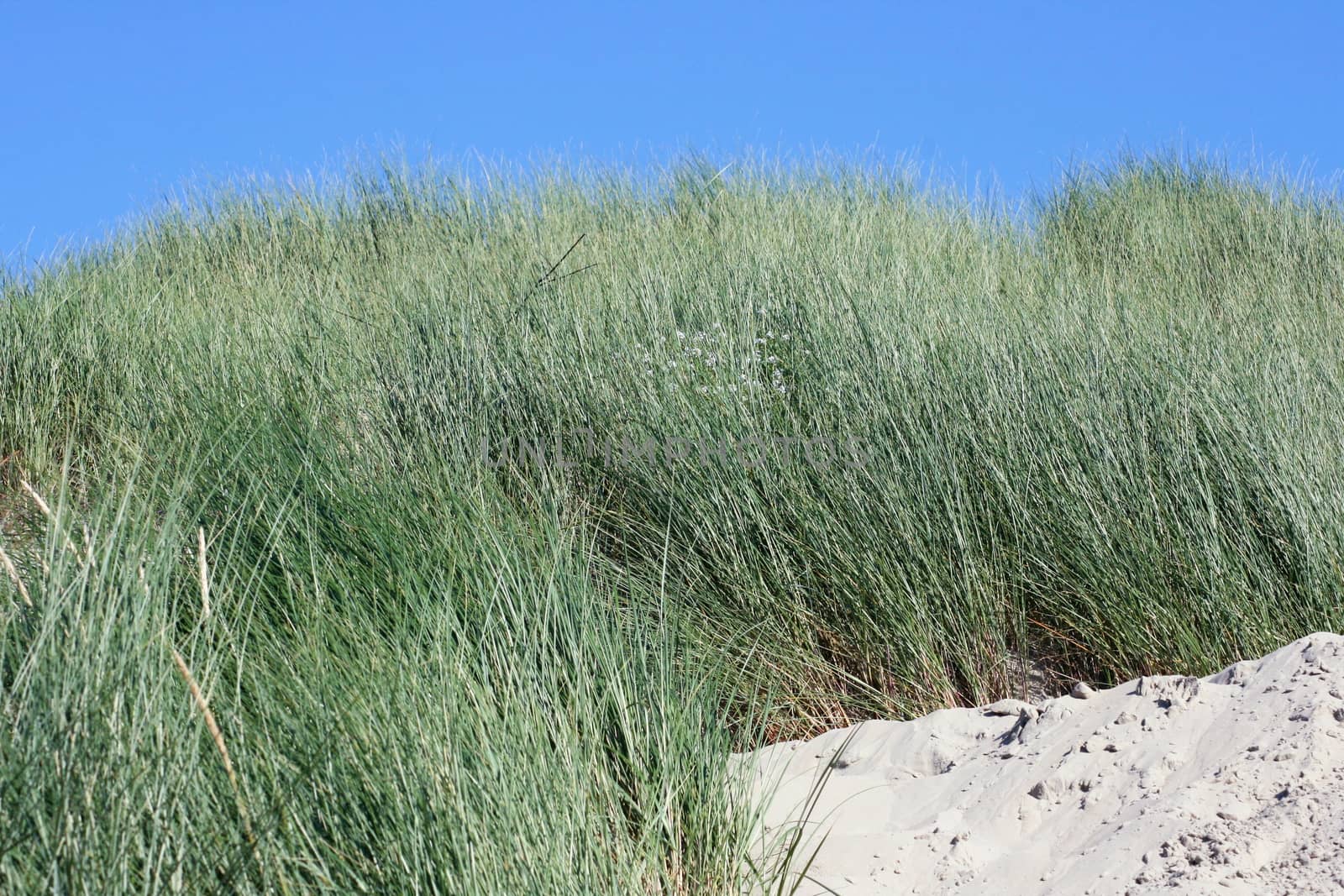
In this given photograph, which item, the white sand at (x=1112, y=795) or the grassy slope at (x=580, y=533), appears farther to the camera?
the white sand at (x=1112, y=795)

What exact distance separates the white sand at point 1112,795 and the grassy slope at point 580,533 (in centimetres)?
31

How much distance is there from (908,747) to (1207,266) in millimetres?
5582

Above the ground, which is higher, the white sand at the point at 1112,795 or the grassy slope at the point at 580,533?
the grassy slope at the point at 580,533

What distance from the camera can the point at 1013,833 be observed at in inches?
87.1

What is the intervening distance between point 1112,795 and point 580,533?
1713mm

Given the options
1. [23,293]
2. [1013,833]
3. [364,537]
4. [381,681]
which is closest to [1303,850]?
[1013,833]

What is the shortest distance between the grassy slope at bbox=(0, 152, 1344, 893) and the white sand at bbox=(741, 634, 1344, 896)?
307 millimetres

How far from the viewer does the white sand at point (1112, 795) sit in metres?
2.00

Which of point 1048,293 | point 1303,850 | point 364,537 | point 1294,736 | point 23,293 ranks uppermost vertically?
point 23,293

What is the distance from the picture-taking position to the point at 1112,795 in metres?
2.22

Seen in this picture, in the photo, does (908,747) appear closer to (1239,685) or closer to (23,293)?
(1239,685)

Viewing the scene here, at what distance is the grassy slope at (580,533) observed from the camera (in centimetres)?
162

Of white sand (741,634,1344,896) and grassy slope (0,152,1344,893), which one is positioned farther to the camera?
white sand (741,634,1344,896)

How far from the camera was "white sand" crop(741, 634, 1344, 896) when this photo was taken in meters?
2.00
